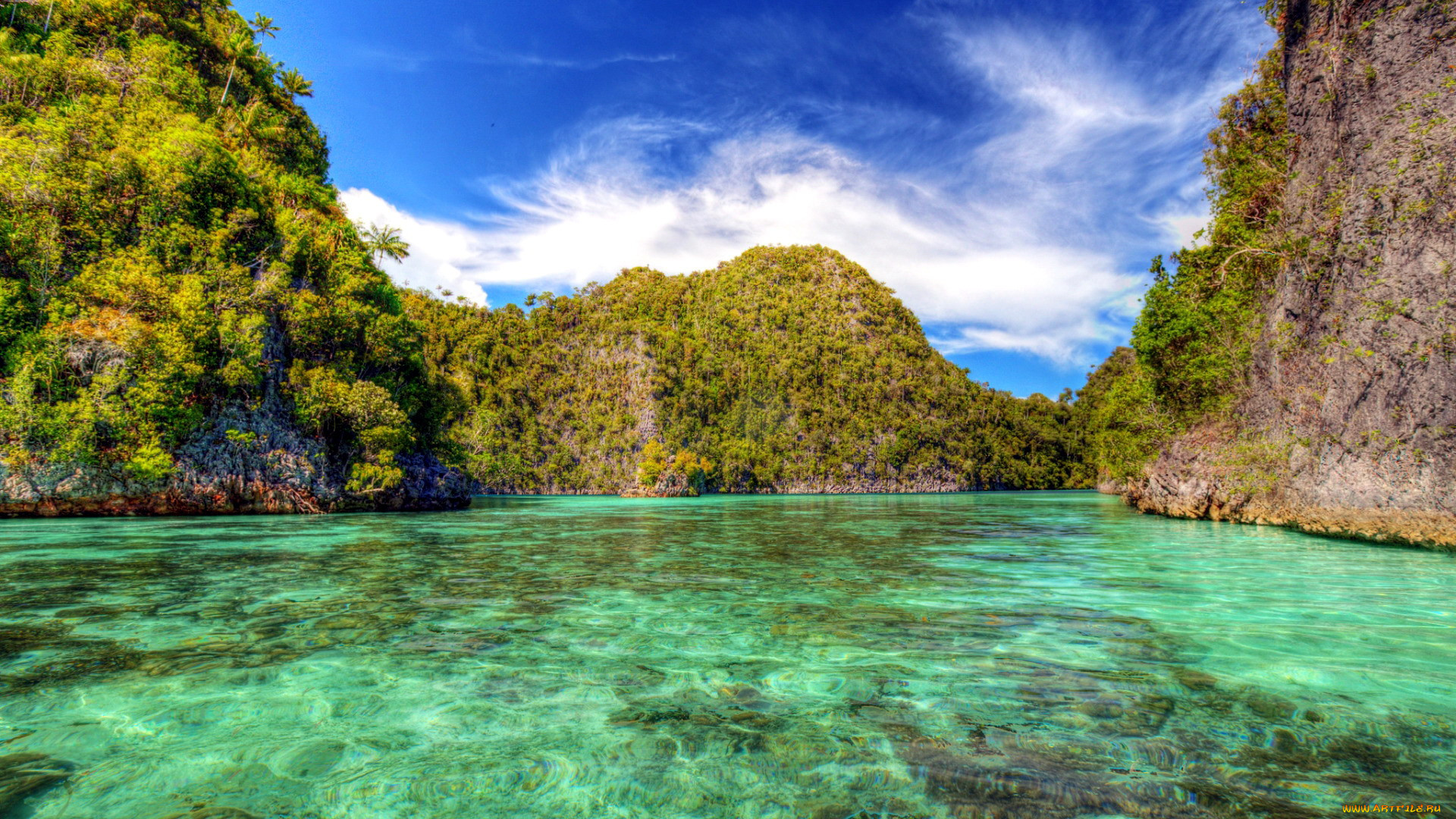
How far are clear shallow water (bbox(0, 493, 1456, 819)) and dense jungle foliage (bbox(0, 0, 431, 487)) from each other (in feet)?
57.0

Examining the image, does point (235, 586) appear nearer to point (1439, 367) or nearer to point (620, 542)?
point (620, 542)

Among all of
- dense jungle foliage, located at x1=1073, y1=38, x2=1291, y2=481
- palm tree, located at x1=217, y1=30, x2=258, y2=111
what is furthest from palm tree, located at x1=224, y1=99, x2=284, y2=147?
dense jungle foliage, located at x1=1073, y1=38, x2=1291, y2=481

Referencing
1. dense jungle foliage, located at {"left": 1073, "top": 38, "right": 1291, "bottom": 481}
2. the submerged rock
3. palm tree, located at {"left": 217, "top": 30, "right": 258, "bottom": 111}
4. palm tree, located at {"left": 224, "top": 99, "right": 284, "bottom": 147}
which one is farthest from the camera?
palm tree, located at {"left": 217, "top": 30, "right": 258, "bottom": 111}

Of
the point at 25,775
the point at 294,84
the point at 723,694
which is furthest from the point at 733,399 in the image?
the point at 25,775

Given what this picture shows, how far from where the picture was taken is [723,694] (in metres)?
4.12

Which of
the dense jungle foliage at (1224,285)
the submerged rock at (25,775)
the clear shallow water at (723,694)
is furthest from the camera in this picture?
the dense jungle foliage at (1224,285)

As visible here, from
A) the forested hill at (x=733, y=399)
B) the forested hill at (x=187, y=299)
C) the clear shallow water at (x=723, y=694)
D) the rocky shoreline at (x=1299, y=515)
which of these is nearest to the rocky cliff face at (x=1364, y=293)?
the rocky shoreline at (x=1299, y=515)

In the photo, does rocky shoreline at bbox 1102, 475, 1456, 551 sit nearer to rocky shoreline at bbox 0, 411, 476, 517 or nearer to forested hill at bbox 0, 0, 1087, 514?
forested hill at bbox 0, 0, 1087, 514

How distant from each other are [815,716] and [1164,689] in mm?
2496

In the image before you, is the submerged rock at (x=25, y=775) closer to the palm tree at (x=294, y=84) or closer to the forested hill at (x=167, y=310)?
the forested hill at (x=167, y=310)

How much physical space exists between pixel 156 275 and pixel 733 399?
257 ft

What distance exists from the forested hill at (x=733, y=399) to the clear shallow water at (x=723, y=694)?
70353 mm

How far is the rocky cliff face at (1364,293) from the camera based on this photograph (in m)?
12.5

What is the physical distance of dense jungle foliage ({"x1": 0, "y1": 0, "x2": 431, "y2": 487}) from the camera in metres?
21.8
